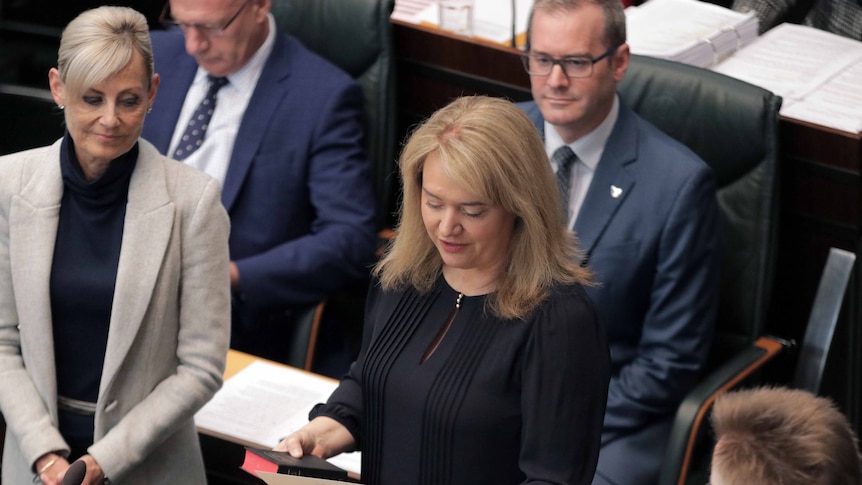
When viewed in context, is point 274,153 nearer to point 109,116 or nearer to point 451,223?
point 109,116

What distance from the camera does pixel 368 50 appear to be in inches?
136

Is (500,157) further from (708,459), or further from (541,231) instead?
(708,459)

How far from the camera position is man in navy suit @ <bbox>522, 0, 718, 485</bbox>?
2.85 m

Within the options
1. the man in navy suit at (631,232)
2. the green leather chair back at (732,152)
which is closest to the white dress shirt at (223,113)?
the man in navy suit at (631,232)

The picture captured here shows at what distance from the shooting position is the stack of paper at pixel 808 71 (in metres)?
3.07

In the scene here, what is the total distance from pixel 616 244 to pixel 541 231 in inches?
39.2

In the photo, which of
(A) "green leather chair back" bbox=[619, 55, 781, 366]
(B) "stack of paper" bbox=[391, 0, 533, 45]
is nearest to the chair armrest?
(A) "green leather chair back" bbox=[619, 55, 781, 366]

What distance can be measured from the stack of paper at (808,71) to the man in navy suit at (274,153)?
1052 mm

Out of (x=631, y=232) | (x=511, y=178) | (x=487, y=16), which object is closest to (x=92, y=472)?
(x=511, y=178)

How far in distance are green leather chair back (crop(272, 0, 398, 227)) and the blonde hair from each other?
1748mm

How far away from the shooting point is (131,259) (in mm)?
2197

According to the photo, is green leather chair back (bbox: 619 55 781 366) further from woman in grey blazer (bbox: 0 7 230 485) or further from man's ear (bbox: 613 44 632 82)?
woman in grey blazer (bbox: 0 7 230 485)

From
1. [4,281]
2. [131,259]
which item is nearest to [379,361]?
[131,259]

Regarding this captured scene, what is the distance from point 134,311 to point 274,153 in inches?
45.7
